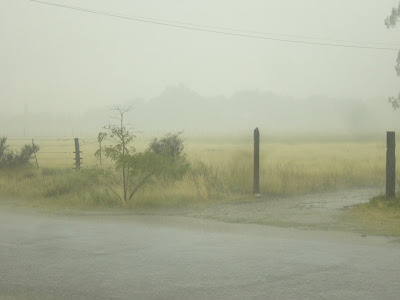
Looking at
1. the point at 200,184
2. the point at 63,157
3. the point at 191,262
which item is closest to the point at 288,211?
the point at 200,184

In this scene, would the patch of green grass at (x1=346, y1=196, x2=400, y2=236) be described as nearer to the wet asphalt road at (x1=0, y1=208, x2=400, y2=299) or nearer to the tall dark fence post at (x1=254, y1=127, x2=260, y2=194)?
the wet asphalt road at (x1=0, y1=208, x2=400, y2=299)

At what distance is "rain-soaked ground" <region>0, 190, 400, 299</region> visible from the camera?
5.32 meters

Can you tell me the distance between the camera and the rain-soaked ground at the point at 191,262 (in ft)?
17.5

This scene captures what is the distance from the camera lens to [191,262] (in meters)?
6.65

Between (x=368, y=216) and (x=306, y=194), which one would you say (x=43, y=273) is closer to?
(x=368, y=216)

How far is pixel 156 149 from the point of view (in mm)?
21094

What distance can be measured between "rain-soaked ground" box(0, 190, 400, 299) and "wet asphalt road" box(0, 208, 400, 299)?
13 millimetres

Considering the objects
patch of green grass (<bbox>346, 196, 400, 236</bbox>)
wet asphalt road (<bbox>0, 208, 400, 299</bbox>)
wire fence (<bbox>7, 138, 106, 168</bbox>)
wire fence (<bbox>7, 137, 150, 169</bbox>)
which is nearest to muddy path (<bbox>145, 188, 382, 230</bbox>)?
patch of green grass (<bbox>346, 196, 400, 236</bbox>)

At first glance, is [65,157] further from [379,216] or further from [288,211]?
[379,216]

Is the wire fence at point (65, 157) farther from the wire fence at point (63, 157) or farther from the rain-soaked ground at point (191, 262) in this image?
the rain-soaked ground at point (191, 262)

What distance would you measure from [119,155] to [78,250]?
663 centimetres

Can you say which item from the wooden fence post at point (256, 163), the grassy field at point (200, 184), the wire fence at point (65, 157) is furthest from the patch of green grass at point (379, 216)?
the wire fence at point (65, 157)

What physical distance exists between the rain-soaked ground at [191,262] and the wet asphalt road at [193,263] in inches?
0.5

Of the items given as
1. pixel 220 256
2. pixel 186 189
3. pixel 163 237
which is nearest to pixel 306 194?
pixel 186 189
